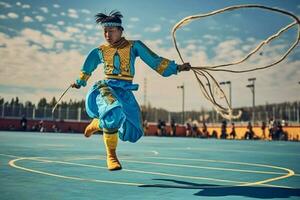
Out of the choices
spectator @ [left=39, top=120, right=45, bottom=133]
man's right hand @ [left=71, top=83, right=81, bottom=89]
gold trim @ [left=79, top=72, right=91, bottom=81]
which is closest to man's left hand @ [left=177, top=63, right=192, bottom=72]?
gold trim @ [left=79, top=72, right=91, bottom=81]

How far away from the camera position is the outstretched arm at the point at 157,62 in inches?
243

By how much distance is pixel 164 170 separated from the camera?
21.8 feet

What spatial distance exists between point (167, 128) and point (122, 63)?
41.1m

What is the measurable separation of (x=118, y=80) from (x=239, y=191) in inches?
105

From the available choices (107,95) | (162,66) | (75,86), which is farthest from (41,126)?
(107,95)

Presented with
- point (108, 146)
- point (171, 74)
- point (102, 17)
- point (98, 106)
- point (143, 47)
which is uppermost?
point (102, 17)

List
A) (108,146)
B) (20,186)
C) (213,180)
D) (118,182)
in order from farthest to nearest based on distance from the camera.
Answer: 1. (108,146)
2. (213,180)
3. (118,182)
4. (20,186)

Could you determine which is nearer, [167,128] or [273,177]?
[273,177]

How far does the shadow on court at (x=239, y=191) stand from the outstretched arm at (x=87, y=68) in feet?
8.56

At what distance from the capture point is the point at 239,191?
449 cm

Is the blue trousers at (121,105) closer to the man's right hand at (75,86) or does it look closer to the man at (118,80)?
the man at (118,80)

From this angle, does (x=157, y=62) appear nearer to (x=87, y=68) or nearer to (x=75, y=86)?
(x=87, y=68)

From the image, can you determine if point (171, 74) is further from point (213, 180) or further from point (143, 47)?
point (213, 180)

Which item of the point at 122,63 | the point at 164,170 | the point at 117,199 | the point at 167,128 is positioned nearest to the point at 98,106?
the point at 122,63
